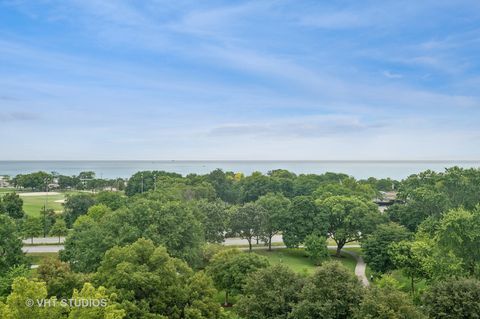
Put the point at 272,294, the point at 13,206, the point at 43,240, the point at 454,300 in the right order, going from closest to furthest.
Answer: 1. the point at 454,300
2. the point at 272,294
3. the point at 43,240
4. the point at 13,206

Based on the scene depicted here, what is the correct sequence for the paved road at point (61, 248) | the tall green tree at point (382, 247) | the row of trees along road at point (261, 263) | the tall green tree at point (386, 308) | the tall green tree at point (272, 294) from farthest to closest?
the paved road at point (61, 248)
the tall green tree at point (382, 247)
the tall green tree at point (272, 294)
the row of trees along road at point (261, 263)
the tall green tree at point (386, 308)

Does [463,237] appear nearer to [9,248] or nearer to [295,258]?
[295,258]

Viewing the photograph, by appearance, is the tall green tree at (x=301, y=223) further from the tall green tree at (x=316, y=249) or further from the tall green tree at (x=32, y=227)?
the tall green tree at (x=32, y=227)

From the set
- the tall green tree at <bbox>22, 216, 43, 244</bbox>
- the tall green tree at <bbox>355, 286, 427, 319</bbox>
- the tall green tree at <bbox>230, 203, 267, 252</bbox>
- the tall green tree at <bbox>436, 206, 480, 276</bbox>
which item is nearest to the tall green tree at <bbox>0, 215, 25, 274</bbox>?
the tall green tree at <bbox>22, 216, 43, 244</bbox>

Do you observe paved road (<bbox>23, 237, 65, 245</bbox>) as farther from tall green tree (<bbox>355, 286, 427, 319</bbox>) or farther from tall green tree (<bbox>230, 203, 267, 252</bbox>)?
tall green tree (<bbox>355, 286, 427, 319</bbox>)

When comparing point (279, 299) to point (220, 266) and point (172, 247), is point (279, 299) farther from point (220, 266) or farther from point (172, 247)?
point (172, 247)

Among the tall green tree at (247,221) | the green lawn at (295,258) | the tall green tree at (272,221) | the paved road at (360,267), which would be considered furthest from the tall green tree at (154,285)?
the tall green tree at (272,221)

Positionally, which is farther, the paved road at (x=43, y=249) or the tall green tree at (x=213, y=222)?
the tall green tree at (x=213, y=222)

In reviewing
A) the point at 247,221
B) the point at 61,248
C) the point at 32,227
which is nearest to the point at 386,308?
the point at 247,221
